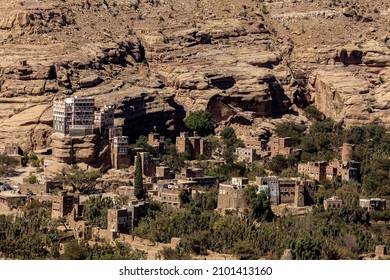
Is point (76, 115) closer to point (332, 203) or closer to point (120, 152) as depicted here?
point (120, 152)

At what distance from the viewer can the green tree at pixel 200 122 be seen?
2896 inches

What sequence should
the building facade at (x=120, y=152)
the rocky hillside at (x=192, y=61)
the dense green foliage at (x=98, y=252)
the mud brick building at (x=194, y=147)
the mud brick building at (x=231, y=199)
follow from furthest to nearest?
1. the rocky hillside at (x=192, y=61)
2. the mud brick building at (x=194, y=147)
3. the building facade at (x=120, y=152)
4. the mud brick building at (x=231, y=199)
5. the dense green foliage at (x=98, y=252)

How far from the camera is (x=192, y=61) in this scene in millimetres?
79562

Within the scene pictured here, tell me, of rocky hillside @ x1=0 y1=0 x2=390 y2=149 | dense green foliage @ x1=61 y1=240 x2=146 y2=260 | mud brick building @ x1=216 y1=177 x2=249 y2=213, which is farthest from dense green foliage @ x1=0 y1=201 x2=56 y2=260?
rocky hillside @ x1=0 y1=0 x2=390 y2=149

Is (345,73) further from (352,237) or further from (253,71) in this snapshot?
(352,237)

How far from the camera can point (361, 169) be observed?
66.8m

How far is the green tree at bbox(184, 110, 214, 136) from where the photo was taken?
73.6m

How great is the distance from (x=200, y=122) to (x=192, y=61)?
6.72 meters

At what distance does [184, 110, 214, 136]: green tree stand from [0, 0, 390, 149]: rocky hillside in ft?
2.60

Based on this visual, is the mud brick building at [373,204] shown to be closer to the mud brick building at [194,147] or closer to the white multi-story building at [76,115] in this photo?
the mud brick building at [194,147]

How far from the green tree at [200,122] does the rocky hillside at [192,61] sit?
31.2 inches

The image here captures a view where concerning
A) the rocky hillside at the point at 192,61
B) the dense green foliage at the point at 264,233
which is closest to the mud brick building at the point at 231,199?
the dense green foliage at the point at 264,233

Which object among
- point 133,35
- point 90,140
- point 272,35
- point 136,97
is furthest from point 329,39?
point 90,140

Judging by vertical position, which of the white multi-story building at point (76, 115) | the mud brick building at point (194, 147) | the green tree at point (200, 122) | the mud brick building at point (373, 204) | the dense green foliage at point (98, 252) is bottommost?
the dense green foliage at point (98, 252)
